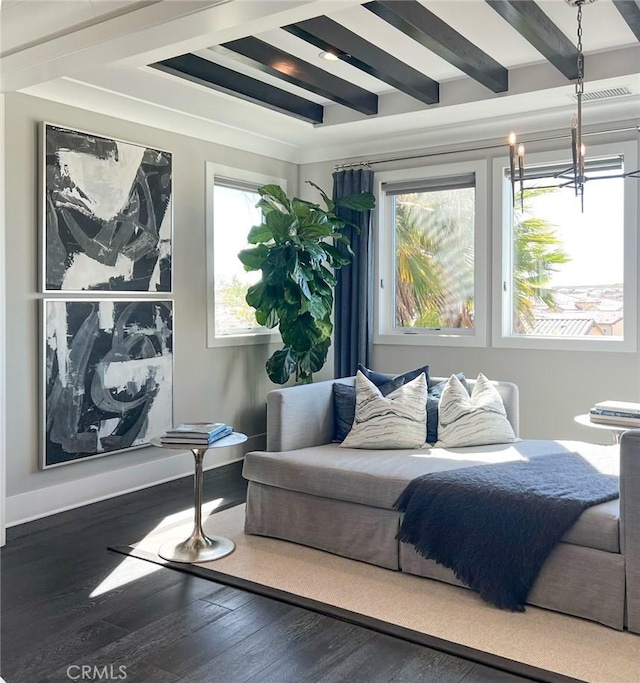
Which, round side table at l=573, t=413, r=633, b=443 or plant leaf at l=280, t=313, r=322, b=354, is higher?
plant leaf at l=280, t=313, r=322, b=354

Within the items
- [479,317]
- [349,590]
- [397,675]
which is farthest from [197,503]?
[479,317]

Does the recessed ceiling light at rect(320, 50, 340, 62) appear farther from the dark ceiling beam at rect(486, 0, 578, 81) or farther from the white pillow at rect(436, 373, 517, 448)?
the white pillow at rect(436, 373, 517, 448)

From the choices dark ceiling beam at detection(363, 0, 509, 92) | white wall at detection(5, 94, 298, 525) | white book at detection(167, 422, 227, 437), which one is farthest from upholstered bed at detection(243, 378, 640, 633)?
dark ceiling beam at detection(363, 0, 509, 92)

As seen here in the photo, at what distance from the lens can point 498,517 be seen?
2.79 metres

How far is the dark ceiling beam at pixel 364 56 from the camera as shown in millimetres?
3385

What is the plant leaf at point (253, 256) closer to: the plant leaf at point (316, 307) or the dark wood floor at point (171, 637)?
the plant leaf at point (316, 307)

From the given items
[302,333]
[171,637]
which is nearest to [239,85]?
[302,333]

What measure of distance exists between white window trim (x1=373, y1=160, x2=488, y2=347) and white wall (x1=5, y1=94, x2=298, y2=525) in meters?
0.94

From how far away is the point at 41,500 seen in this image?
389cm

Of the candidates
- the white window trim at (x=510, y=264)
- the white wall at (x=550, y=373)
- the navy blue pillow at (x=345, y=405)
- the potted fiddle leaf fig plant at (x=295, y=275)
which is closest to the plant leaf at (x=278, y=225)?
the potted fiddle leaf fig plant at (x=295, y=275)

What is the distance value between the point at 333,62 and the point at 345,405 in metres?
2.03

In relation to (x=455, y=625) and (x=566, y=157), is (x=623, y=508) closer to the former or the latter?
(x=455, y=625)

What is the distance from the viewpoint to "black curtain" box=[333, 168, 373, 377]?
539cm

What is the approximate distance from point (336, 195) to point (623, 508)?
3648mm
